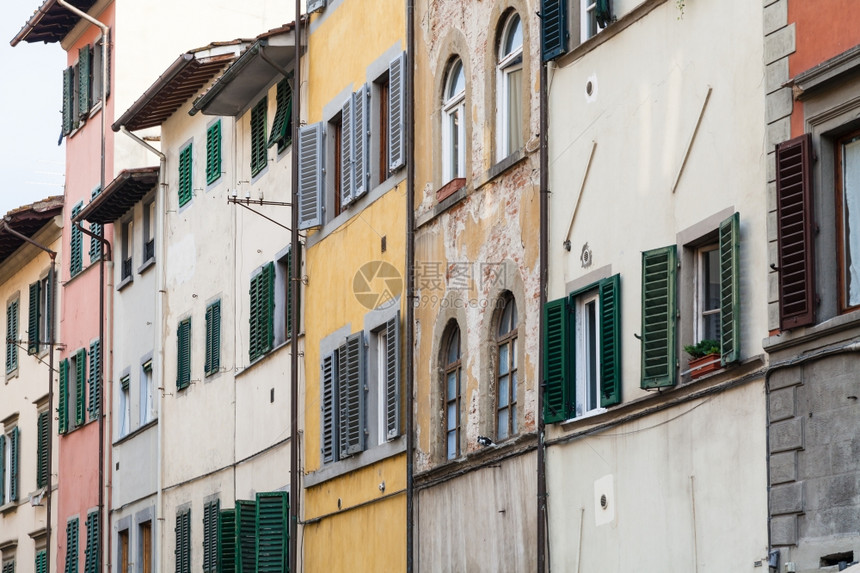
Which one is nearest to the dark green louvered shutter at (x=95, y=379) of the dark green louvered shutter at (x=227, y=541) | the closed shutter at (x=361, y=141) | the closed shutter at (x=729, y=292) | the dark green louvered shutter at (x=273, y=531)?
the dark green louvered shutter at (x=227, y=541)

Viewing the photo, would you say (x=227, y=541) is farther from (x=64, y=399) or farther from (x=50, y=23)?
(x=50, y=23)

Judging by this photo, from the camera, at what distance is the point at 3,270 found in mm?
43469

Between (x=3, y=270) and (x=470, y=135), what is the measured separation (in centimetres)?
2430

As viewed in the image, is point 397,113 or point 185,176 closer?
point 397,113

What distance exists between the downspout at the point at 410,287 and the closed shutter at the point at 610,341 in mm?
5137

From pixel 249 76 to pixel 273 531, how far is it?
6.56 m

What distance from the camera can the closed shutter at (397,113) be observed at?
23.1 m

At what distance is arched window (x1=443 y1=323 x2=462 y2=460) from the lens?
21.3 m

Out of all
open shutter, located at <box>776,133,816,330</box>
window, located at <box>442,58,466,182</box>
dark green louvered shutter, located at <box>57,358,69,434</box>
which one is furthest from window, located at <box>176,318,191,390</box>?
open shutter, located at <box>776,133,816,330</box>

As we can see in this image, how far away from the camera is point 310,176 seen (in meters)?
26.1

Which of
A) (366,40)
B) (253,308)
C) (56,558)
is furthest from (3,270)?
(366,40)

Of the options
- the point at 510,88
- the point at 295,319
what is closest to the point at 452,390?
the point at 510,88

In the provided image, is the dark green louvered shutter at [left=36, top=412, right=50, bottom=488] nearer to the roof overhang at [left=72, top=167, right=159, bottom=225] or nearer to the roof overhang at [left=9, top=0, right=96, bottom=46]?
the roof overhang at [left=72, top=167, right=159, bottom=225]

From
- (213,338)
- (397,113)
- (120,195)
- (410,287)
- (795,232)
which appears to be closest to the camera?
(795,232)
